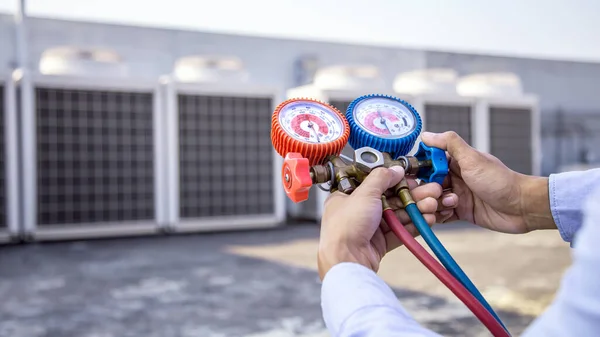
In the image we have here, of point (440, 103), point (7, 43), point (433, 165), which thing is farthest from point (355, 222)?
point (7, 43)

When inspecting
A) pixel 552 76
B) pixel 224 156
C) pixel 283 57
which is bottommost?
pixel 224 156

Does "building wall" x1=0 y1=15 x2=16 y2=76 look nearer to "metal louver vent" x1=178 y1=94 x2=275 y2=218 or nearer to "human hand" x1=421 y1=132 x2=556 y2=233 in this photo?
"metal louver vent" x1=178 y1=94 x2=275 y2=218

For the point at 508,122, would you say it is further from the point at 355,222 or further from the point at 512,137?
the point at 355,222

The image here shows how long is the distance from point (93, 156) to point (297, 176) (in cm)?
354

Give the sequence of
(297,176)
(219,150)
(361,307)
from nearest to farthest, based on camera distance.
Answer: (361,307)
(297,176)
(219,150)

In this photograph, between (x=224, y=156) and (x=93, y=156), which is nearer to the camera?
(x=93, y=156)

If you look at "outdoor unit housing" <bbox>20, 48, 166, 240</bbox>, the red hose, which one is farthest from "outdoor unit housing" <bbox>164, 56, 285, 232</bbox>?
the red hose

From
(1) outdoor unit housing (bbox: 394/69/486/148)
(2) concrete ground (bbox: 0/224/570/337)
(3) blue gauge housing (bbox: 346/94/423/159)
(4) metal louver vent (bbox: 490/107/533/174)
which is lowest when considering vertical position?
(2) concrete ground (bbox: 0/224/570/337)

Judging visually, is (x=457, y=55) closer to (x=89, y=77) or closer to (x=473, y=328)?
(x=89, y=77)

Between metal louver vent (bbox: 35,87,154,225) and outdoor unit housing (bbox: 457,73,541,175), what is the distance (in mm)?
2910

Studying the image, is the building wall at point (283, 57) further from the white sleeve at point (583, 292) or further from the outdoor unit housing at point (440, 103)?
the white sleeve at point (583, 292)

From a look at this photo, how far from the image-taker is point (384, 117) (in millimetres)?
716

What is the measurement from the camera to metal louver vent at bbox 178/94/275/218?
13.4 feet

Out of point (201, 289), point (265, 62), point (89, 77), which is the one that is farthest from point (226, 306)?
point (265, 62)
